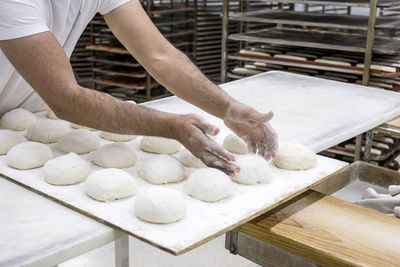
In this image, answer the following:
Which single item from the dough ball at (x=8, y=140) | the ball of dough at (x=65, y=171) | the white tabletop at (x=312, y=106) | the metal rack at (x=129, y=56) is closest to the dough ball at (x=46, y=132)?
the dough ball at (x=8, y=140)

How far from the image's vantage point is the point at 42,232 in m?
1.11

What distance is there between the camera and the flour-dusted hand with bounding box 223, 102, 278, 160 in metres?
1.55

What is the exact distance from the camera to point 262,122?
61.2 inches

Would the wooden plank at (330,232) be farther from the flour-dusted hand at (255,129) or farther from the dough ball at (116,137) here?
the dough ball at (116,137)

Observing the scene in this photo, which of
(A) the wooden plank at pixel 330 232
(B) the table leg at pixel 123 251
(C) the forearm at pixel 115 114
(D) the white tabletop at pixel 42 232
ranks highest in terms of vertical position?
(C) the forearm at pixel 115 114

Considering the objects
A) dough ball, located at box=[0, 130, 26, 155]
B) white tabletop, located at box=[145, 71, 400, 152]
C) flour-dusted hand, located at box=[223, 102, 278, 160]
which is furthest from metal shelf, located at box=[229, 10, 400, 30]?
dough ball, located at box=[0, 130, 26, 155]

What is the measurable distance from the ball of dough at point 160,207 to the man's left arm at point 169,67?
19.9 inches

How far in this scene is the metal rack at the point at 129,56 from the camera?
185 inches

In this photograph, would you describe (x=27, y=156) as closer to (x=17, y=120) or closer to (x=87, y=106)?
(x=87, y=106)

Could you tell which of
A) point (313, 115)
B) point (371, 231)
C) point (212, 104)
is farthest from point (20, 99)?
point (371, 231)

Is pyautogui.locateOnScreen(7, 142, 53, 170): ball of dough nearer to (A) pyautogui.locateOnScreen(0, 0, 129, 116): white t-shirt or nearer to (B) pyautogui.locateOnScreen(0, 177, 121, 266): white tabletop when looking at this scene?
(B) pyautogui.locateOnScreen(0, 177, 121, 266): white tabletop

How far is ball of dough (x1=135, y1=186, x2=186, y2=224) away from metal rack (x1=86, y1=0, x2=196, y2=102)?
3.51m

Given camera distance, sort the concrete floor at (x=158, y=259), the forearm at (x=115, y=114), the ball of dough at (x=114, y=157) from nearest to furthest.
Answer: the forearm at (x=115, y=114) → the ball of dough at (x=114, y=157) → the concrete floor at (x=158, y=259)

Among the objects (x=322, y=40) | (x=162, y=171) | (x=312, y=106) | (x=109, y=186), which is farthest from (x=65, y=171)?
(x=322, y=40)
